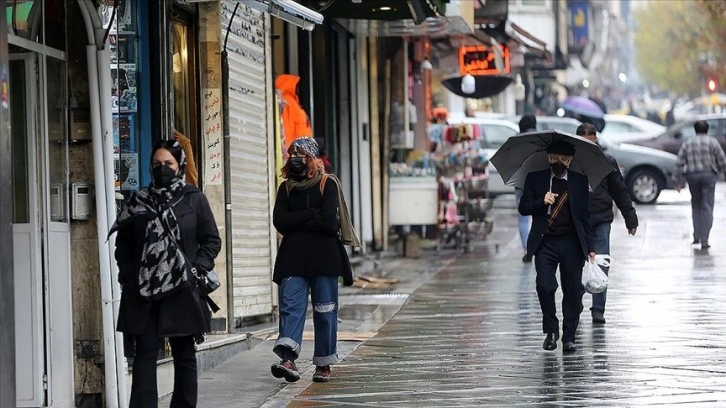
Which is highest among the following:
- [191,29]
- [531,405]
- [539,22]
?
[539,22]

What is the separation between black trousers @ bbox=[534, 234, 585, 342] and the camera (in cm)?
1286

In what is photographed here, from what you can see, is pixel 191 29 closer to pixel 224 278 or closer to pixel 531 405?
pixel 224 278

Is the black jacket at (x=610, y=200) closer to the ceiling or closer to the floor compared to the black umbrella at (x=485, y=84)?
closer to the floor

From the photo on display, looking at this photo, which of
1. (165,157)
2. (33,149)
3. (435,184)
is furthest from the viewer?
(435,184)

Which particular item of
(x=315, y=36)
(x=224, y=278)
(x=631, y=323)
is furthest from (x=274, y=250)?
(x=315, y=36)

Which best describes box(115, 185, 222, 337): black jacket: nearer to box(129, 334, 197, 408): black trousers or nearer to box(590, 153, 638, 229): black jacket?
box(129, 334, 197, 408): black trousers

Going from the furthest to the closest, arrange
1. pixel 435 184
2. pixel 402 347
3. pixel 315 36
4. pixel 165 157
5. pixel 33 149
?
pixel 435 184 → pixel 315 36 → pixel 402 347 → pixel 33 149 → pixel 165 157

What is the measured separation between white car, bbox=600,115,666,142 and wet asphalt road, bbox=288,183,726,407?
1936 centimetres

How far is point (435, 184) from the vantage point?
23.2 m

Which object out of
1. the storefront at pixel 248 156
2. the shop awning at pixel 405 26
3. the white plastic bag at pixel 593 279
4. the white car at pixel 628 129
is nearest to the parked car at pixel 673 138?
the white car at pixel 628 129

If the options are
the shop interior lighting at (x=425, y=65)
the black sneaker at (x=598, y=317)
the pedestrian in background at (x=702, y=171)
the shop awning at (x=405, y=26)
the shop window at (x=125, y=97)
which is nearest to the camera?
the shop window at (x=125, y=97)

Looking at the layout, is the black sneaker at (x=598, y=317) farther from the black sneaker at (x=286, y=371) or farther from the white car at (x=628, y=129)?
the white car at (x=628, y=129)

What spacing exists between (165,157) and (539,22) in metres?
43.6

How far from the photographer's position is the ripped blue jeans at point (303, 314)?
11516 mm
